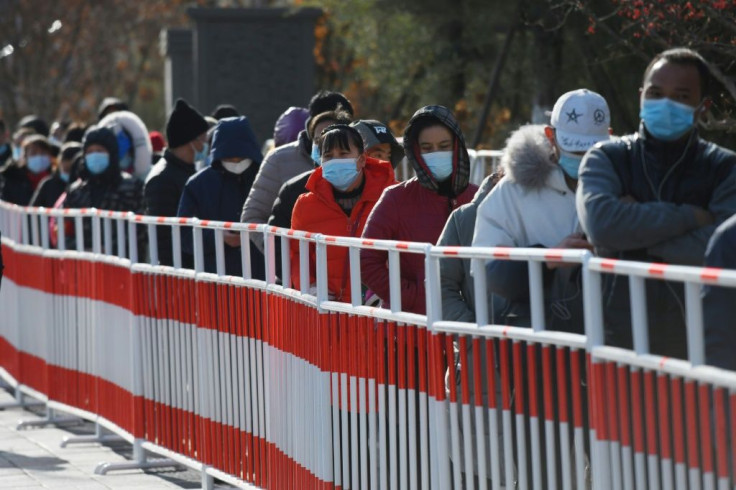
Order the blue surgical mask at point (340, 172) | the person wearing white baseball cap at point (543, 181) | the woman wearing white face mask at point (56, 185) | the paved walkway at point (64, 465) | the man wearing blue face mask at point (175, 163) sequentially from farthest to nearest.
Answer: the woman wearing white face mask at point (56, 185) < the man wearing blue face mask at point (175, 163) < the paved walkway at point (64, 465) < the blue surgical mask at point (340, 172) < the person wearing white baseball cap at point (543, 181)

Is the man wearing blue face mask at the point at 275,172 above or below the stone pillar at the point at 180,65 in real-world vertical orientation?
below

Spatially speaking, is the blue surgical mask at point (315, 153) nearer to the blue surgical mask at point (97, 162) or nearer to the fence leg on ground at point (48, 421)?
the fence leg on ground at point (48, 421)

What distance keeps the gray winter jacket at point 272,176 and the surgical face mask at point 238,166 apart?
679 millimetres

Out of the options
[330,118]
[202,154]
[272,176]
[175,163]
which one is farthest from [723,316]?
[202,154]

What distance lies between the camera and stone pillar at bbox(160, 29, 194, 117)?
26203 millimetres

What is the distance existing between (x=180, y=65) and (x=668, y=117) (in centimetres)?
2146

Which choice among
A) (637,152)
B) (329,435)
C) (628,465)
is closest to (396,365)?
(329,435)

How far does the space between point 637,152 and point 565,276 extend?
462mm

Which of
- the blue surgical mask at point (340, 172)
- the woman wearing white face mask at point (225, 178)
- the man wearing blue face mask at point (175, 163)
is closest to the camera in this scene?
the blue surgical mask at point (340, 172)

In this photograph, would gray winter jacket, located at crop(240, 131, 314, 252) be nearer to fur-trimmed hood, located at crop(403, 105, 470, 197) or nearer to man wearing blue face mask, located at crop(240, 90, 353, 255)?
man wearing blue face mask, located at crop(240, 90, 353, 255)

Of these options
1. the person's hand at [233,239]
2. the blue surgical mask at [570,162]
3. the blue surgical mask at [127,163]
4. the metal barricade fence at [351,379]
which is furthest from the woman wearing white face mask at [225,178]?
the blue surgical mask at [570,162]

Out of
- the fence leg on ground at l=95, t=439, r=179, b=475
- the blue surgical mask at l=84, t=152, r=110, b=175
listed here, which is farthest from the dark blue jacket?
the blue surgical mask at l=84, t=152, r=110, b=175

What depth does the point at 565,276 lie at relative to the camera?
5.91m

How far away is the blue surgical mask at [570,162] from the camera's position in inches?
253
